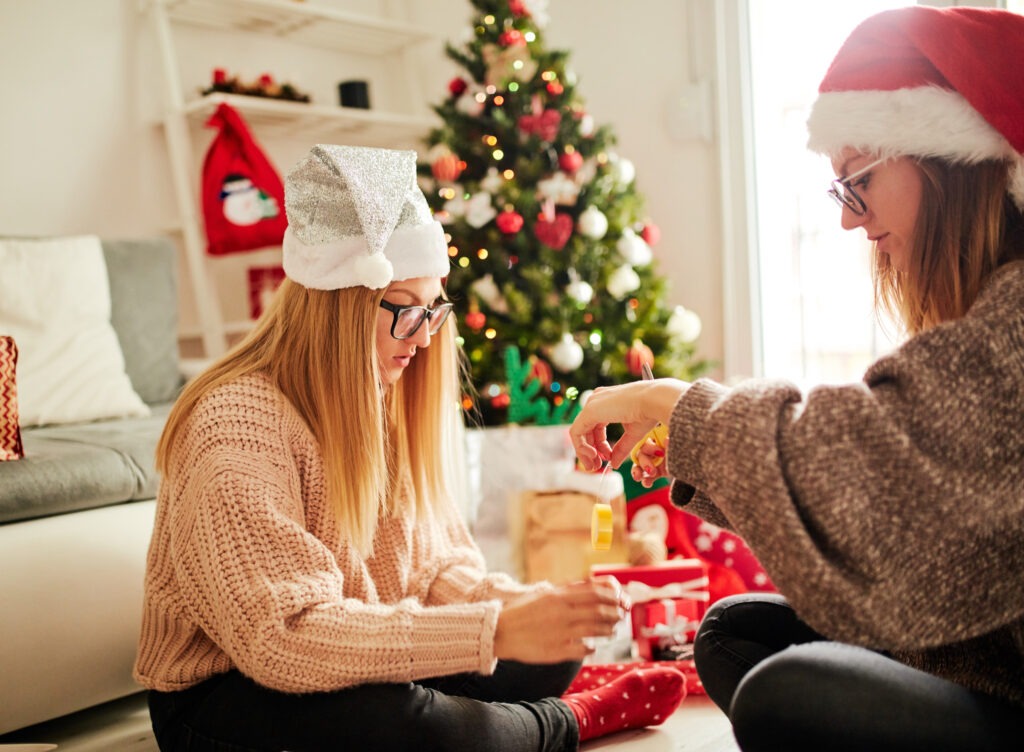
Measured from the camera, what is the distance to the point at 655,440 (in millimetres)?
1349

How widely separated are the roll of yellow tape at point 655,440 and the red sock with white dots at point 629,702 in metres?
0.47

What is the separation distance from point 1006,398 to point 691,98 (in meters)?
2.53

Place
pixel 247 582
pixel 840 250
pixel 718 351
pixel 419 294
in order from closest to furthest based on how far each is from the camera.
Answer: pixel 247 582, pixel 419 294, pixel 840 250, pixel 718 351

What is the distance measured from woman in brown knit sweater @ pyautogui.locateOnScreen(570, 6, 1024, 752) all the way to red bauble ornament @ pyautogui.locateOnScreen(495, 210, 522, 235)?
166 cm

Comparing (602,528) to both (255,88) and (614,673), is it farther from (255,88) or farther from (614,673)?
(255,88)

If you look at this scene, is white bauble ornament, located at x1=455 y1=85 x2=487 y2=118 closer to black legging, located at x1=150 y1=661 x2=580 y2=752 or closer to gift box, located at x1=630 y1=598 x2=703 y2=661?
gift box, located at x1=630 y1=598 x2=703 y2=661

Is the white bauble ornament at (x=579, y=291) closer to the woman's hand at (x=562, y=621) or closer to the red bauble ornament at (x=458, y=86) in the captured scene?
the red bauble ornament at (x=458, y=86)

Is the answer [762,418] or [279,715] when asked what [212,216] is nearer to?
[279,715]

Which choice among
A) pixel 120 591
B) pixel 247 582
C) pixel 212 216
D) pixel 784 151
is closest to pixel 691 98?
pixel 784 151

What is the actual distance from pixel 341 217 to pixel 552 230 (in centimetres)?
147

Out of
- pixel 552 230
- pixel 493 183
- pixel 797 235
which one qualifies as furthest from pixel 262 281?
pixel 797 235

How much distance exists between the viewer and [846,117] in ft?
3.72

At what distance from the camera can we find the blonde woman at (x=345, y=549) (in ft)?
3.69

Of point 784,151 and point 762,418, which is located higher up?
point 784,151
